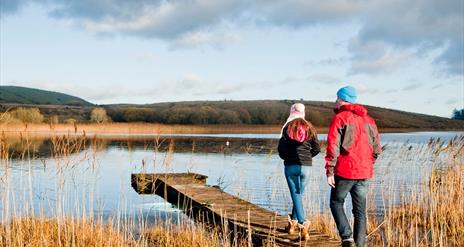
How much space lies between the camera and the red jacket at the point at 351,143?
5.96m

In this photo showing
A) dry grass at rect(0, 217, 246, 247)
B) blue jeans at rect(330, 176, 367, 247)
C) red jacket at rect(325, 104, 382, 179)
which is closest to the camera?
red jacket at rect(325, 104, 382, 179)

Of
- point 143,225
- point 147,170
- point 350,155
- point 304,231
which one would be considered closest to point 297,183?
point 304,231

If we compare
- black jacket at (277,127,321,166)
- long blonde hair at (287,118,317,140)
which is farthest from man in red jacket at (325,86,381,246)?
black jacket at (277,127,321,166)

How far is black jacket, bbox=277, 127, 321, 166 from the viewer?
702 centimetres

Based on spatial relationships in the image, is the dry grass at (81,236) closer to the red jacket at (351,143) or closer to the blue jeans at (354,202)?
the blue jeans at (354,202)

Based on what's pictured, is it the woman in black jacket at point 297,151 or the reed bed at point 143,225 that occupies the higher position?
the woman in black jacket at point 297,151

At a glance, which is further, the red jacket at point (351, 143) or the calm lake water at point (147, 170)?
the calm lake water at point (147, 170)

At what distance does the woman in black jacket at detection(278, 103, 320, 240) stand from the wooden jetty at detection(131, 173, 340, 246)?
0.33m

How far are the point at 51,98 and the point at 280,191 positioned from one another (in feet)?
418

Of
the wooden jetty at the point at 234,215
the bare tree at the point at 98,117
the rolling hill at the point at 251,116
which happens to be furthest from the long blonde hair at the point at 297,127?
the rolling hill at the point at 251,116

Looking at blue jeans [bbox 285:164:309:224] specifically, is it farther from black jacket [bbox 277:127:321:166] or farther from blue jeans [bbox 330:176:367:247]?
blue jeans [bbox 330:176:367:247]

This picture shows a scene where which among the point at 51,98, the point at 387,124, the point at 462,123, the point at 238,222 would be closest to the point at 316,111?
the point at 387,124

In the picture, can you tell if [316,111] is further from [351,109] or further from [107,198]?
[351,109]

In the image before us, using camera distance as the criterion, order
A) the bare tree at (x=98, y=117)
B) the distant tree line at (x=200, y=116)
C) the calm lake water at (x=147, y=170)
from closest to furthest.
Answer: the bare tree at (x=98, y=117), the calm lake water at (x=147, y=170), the distant tree line at (x=200, y=116)
